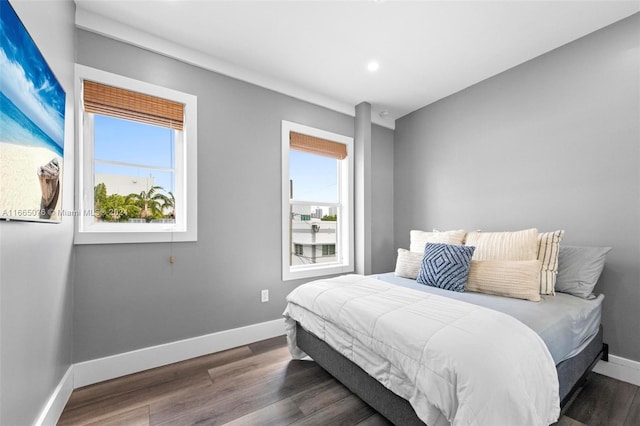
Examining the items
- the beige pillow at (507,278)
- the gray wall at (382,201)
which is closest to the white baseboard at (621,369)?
the beige pillow at (507,278)

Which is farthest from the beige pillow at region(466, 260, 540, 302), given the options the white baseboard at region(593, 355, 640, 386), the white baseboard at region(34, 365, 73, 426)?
the white baseboard at region(34, 365, 73, 426)

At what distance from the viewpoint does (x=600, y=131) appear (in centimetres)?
215

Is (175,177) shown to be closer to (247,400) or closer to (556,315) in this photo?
(247,400)

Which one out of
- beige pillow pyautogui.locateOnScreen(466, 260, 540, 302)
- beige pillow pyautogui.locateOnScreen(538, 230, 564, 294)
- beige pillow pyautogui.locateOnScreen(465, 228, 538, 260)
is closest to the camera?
beige pillow pyautogui.locateOnScreen(466, 260, 540, 302)

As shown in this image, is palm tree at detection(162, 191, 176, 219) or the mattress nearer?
the mattress

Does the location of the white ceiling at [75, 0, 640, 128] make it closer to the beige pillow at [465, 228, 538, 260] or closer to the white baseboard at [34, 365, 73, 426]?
the beige pillow at [465, 228, 538, 260]

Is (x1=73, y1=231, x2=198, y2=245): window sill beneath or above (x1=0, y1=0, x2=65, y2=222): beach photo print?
beneath

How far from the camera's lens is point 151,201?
2.32m

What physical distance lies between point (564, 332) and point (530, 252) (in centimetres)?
67

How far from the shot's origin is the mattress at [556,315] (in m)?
1.46

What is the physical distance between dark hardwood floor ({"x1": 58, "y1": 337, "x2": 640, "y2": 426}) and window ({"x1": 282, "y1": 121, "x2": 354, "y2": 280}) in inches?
42.2

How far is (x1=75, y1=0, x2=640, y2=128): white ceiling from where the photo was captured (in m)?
1.95

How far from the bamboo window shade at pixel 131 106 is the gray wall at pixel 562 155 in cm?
287

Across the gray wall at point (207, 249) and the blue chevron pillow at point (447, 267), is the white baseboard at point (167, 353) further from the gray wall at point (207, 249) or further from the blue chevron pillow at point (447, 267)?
the blue chevron pillow at point (447, 267)
